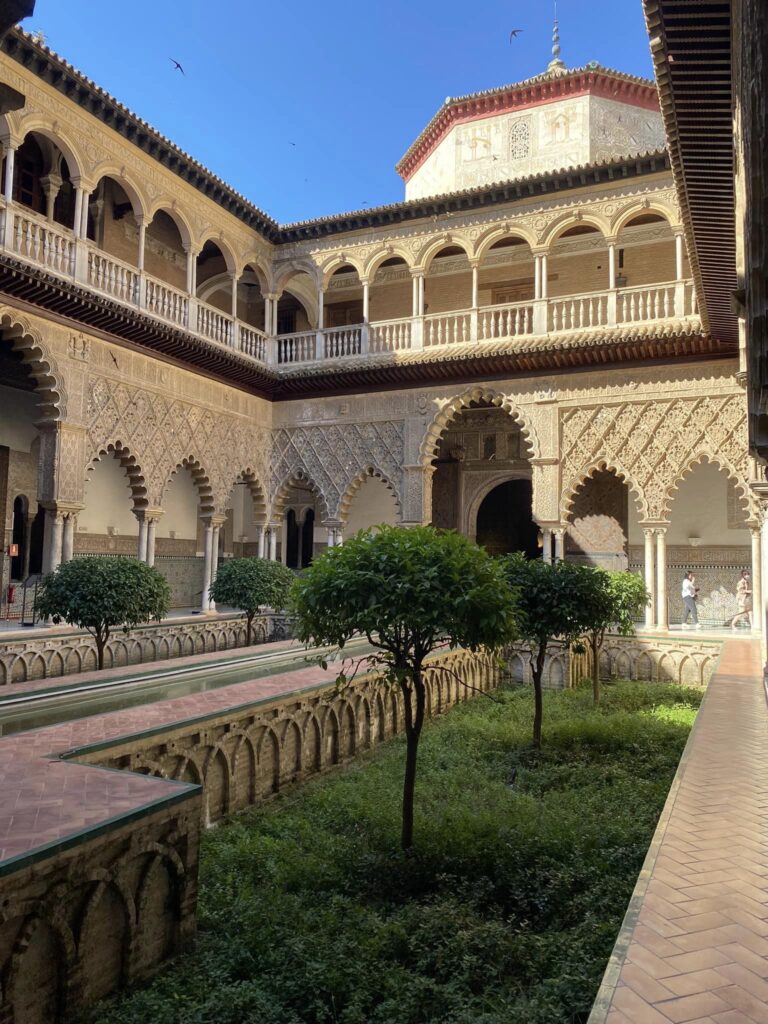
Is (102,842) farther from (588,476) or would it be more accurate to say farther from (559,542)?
(588,476)

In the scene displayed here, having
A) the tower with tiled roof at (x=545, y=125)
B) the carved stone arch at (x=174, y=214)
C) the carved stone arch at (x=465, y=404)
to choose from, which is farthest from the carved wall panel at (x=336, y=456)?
the tower with tiled roof at (x=545, y=125)

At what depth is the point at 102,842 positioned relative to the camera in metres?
2.97

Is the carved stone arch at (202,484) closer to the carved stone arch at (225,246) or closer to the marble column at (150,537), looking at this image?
the marble column at (150,537)

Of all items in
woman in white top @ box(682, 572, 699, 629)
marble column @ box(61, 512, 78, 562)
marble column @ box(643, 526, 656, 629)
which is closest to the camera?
marble column @ box(61, 512, 78, 562)

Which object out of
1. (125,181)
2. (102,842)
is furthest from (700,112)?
(125,181)

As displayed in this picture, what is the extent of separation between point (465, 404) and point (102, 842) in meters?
12.4

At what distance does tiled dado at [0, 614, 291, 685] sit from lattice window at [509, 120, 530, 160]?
1233cm

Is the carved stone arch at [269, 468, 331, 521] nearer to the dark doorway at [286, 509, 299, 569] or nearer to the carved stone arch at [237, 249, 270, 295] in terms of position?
the dark doorway at [286, 509, 299, 569]

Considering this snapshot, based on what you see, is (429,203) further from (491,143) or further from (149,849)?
(149,849)

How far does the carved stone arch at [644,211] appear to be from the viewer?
1278 centimetres

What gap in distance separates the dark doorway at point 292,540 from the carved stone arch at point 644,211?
10.3 meters

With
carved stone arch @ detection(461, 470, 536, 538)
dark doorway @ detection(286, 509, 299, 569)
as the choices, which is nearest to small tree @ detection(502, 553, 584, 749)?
carved stone arch @ detection(461, 470, 536, 538)

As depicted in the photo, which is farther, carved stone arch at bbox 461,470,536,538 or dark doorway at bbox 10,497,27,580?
carved stone arch at bbox 461,470,536,538

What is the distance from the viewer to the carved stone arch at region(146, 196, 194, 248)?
1298 cm
